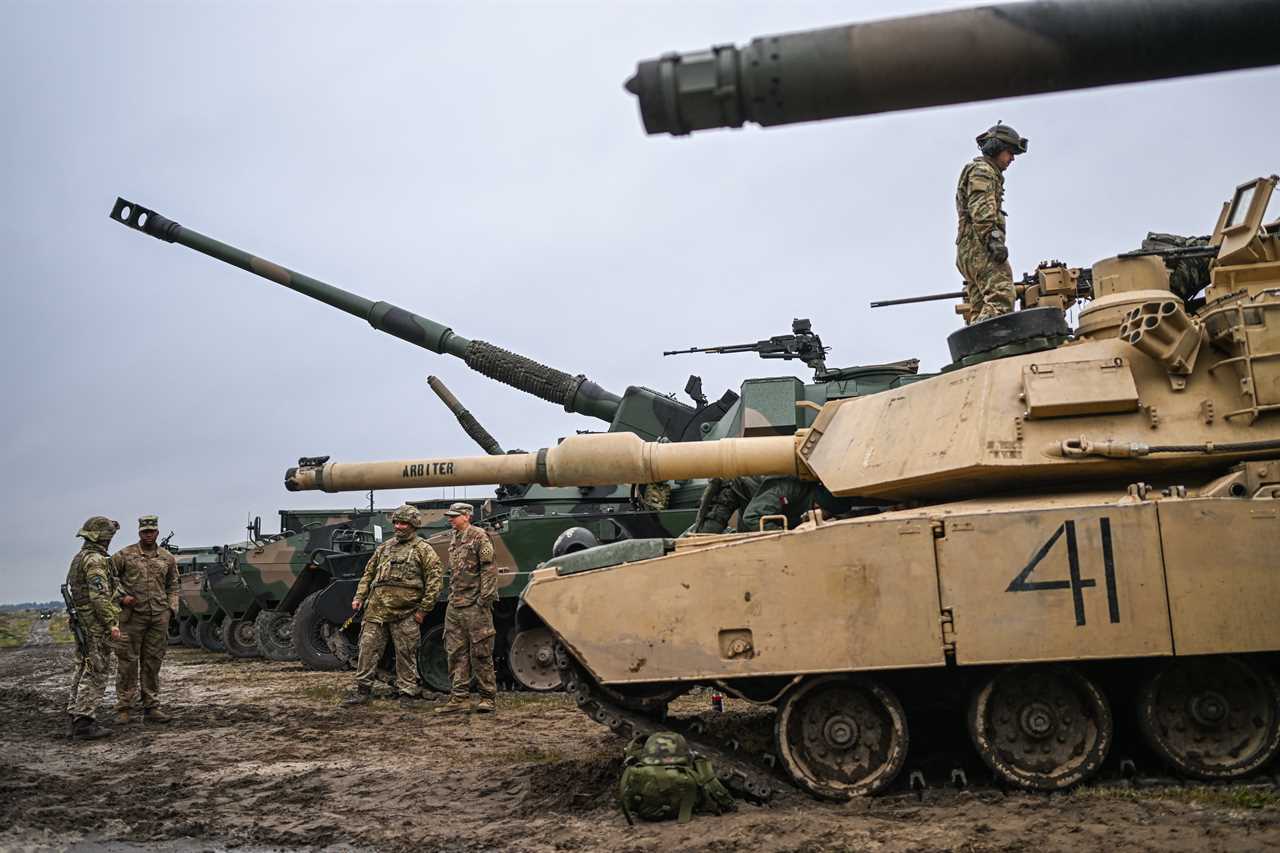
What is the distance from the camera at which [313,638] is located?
1570cm

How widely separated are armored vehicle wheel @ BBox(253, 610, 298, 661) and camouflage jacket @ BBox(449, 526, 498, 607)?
7.91 meters

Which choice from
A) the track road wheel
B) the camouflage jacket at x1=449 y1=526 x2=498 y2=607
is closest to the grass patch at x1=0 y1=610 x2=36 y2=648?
the camouflage jacket at x1=449 y1=526 x2=498 y2=607

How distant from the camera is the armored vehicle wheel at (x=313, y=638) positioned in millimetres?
15555

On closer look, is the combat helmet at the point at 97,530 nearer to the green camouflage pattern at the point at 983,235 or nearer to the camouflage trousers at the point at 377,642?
the camouflage trousers at the point at 377,642

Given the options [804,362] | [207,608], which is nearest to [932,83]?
[804,362]

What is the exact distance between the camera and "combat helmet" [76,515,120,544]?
34.7ft

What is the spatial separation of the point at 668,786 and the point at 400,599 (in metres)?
6.25

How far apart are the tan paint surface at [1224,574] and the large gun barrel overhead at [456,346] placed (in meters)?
10.5

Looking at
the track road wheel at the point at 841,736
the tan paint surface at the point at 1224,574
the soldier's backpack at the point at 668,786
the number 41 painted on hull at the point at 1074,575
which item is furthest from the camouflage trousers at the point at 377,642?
the tan paint surface at the point at 1224,574

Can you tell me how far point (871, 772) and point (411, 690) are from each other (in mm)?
6695

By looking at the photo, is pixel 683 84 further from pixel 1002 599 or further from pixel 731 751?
pixel 731 751

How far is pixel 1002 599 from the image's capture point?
627cm

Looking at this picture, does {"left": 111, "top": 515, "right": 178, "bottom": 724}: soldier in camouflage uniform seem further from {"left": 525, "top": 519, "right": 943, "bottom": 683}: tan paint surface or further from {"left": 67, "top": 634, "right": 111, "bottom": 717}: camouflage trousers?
{"left": 525, "top": 519, "right": 943, "bottom": 683}: tan paint surface

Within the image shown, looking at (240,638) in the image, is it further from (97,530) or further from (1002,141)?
(1002,141)
